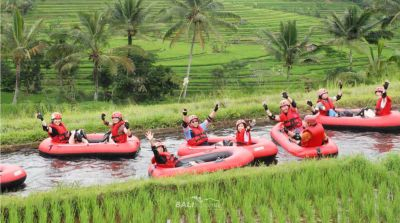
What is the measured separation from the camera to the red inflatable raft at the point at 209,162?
29.2ft

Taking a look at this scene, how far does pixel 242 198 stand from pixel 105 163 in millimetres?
4740

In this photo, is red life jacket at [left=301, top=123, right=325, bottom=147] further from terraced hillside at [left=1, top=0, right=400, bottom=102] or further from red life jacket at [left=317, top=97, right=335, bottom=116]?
terraced hillside at [left=1, top=0, right=400, bottom=102]

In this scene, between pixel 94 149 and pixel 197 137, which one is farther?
pixel 94 149

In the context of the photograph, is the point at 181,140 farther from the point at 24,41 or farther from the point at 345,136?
the point at 24,41

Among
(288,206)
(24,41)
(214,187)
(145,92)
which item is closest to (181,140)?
(214,187)

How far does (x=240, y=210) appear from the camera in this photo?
6945mm

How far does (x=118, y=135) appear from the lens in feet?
38.0

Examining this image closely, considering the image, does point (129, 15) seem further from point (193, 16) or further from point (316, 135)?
point (316, 135)

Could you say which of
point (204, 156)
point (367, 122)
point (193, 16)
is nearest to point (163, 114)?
point (204, 156)

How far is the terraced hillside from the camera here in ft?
130

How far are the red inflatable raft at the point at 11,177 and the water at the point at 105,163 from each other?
183mm

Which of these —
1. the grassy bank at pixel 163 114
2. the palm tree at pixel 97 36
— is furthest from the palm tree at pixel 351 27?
the grassy bank at pixel 163 114

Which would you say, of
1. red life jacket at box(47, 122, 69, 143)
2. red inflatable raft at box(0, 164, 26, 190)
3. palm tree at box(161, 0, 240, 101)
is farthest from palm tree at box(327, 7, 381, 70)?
red inflatable raft at box(0, 164, 26, 190)

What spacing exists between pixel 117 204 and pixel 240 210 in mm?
1645
